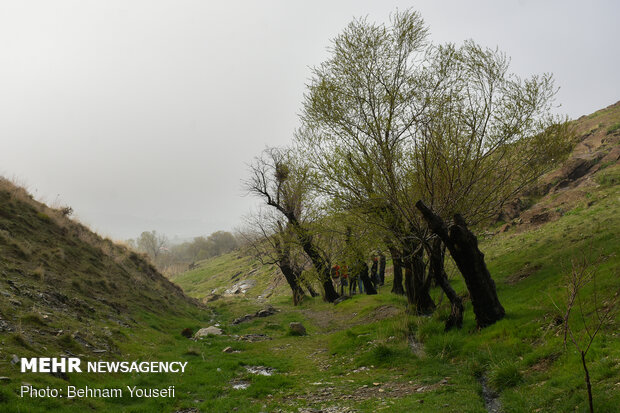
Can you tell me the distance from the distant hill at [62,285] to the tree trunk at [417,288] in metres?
13.5

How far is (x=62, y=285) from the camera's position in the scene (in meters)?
18.3

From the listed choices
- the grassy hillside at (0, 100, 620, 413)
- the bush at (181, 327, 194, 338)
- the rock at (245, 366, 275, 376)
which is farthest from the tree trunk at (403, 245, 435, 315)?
the bush at (181, 327, 194, 338)

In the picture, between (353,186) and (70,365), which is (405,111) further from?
(70,365)

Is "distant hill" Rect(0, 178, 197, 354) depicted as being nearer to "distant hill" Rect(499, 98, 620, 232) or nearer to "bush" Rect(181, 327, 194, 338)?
"bush" Rect(181, 327, 194, 338)

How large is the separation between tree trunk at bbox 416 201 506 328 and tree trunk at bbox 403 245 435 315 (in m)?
4.34

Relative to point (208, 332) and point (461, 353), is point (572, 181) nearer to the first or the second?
point (461, 353)

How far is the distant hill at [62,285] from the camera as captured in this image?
40.3 ft

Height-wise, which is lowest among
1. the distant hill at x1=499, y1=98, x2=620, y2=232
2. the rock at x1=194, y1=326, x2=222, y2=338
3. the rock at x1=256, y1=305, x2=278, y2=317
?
the rock at x1=256, y1=305, x2=278, y2=317

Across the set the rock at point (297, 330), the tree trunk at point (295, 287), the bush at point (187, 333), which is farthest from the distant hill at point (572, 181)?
the bush at point (187, 333)

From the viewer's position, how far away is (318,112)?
18.1 meters

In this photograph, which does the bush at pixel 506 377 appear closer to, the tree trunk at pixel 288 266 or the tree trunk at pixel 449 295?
the tree trunk at pixel 449 295

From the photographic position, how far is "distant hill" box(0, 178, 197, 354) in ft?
40.3

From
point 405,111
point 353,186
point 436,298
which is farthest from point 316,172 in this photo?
point 436,298

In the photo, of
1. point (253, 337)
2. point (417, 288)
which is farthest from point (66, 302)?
point (417, 288)
